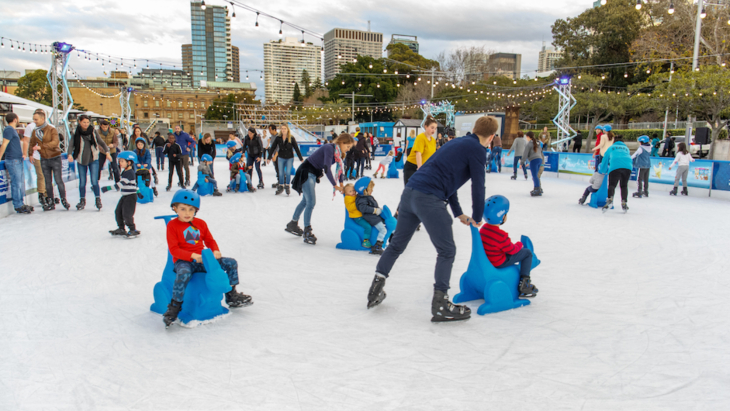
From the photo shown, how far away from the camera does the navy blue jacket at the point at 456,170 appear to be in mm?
2969

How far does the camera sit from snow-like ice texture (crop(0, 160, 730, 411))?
2234mm

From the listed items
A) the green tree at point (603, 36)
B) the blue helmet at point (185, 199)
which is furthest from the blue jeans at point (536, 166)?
the green tree at point (603, 36)

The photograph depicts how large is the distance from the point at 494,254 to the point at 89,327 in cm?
296

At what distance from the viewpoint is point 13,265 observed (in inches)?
177

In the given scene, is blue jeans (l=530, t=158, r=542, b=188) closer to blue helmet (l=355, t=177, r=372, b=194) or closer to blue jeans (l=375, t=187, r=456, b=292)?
blue helmet (l=355, t=177, r=372, b=194)

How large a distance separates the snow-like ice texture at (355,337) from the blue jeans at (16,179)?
2263 mm

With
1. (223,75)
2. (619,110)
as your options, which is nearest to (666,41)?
(619,110)

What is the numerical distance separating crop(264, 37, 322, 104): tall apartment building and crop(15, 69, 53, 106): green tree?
237ft

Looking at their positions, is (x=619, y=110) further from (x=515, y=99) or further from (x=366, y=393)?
(x=366, y=393)

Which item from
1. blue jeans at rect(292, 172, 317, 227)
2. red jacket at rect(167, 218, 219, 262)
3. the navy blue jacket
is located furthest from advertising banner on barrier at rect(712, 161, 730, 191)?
red jacket at rect(167, 218, 219, 262)

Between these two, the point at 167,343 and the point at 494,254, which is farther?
the point at 494,254

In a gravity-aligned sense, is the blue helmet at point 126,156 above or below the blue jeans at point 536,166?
above

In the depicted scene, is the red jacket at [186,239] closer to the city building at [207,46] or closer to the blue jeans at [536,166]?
the blue jeans at [536,166]

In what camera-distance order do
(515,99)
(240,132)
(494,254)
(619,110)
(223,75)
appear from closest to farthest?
(494,254) → (619,110) → (240,132) → (515,99) → (223,75)
